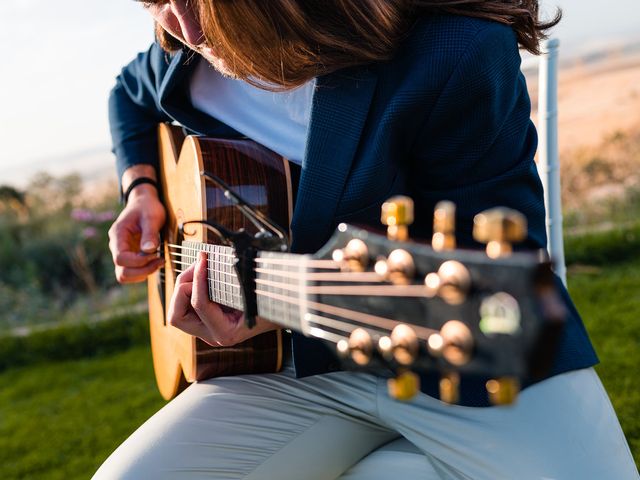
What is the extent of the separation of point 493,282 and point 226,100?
1.23 metres

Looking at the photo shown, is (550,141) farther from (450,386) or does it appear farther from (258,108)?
(450,386)

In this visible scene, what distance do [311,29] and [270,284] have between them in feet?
1.51

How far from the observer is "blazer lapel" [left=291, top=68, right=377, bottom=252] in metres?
1.27

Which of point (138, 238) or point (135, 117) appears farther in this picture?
point (135, 117)

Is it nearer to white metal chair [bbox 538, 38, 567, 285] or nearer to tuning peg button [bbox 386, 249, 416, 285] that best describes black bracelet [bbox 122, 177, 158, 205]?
white metal chair [bbox 538, 38, 567, 285]

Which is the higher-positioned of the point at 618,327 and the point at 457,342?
the point at 457,342

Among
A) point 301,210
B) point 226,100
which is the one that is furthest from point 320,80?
point 226,100

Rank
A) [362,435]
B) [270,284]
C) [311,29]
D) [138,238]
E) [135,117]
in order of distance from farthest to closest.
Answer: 1. [135,117]
2. [138,238]
3. [362,435]
4. [311,29]
5. [270,284]

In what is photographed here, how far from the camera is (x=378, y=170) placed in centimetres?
127

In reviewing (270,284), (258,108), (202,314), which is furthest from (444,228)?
(258,108)

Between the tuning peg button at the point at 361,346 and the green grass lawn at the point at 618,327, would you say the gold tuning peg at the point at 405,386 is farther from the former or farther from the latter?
the green grass lawn at the point at 618,327

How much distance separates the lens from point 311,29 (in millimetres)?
1205

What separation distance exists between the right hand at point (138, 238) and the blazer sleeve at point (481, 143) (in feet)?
2.79

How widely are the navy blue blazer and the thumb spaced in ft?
2.26
